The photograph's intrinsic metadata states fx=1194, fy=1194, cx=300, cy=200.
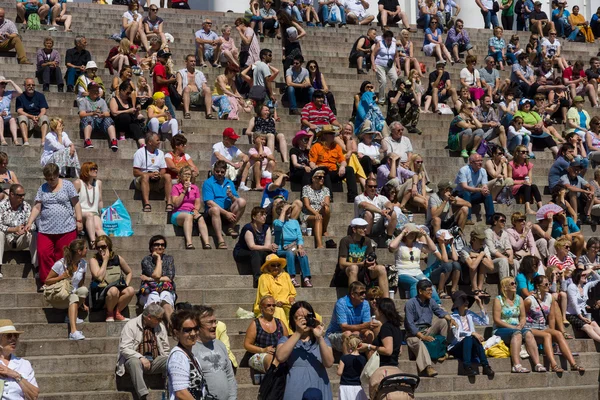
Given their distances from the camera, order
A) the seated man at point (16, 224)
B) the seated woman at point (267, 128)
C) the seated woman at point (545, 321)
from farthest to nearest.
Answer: the seated woman at point (267, 128) → the seated woman at point (545, 321) → the seated man at point (16, 224)

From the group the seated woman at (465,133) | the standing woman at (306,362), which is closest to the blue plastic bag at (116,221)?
the standing woman at (306,362)

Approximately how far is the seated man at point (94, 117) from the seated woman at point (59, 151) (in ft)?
4.28

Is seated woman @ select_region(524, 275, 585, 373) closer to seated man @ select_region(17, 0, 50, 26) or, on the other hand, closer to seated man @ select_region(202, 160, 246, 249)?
seated man @ select_region(202, 160, 246, 249)

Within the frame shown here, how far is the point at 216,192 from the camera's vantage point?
667 inches

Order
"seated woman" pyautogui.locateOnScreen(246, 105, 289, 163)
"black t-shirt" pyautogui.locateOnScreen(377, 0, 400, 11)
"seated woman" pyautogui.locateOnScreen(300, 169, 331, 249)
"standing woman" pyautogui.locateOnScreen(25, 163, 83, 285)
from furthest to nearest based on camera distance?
"black t-shirt" pyautogui.locateOnScreen(377, 0, 400, 11)
"seated woman" pyautogui.locateOnScreen(246, 105, 289, 163)
"seated woman" pyautogui.locateOnScreen(300, 169, 331, 249)
"standing woman" pyautogui.locateOnScreen(25, 163, 83, 285)

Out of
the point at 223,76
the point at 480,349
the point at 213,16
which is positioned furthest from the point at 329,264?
the point at 213,16

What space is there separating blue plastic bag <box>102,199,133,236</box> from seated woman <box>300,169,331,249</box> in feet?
8.47

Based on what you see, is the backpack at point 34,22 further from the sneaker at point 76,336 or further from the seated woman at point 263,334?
the seated woman at point 263,334

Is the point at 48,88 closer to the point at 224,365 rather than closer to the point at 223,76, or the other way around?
the point at 223,76

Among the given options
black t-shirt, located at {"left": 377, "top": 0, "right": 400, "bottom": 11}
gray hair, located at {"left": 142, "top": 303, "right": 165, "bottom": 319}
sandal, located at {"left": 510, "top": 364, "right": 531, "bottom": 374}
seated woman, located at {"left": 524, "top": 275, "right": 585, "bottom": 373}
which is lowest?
sandal, located at {"left": 510, "top": 364, "right": 531, "bottom": 374}

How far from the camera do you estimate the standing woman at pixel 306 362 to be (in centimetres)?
1138

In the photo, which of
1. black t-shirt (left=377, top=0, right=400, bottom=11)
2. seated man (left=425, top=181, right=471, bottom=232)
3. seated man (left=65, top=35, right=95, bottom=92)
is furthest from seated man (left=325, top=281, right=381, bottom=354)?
black t-shirt (left=377, top=0, right=400, bottom=11)

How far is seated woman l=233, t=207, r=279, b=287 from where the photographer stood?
52.1 feet

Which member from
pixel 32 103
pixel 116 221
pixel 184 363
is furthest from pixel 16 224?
pixel 184 363
